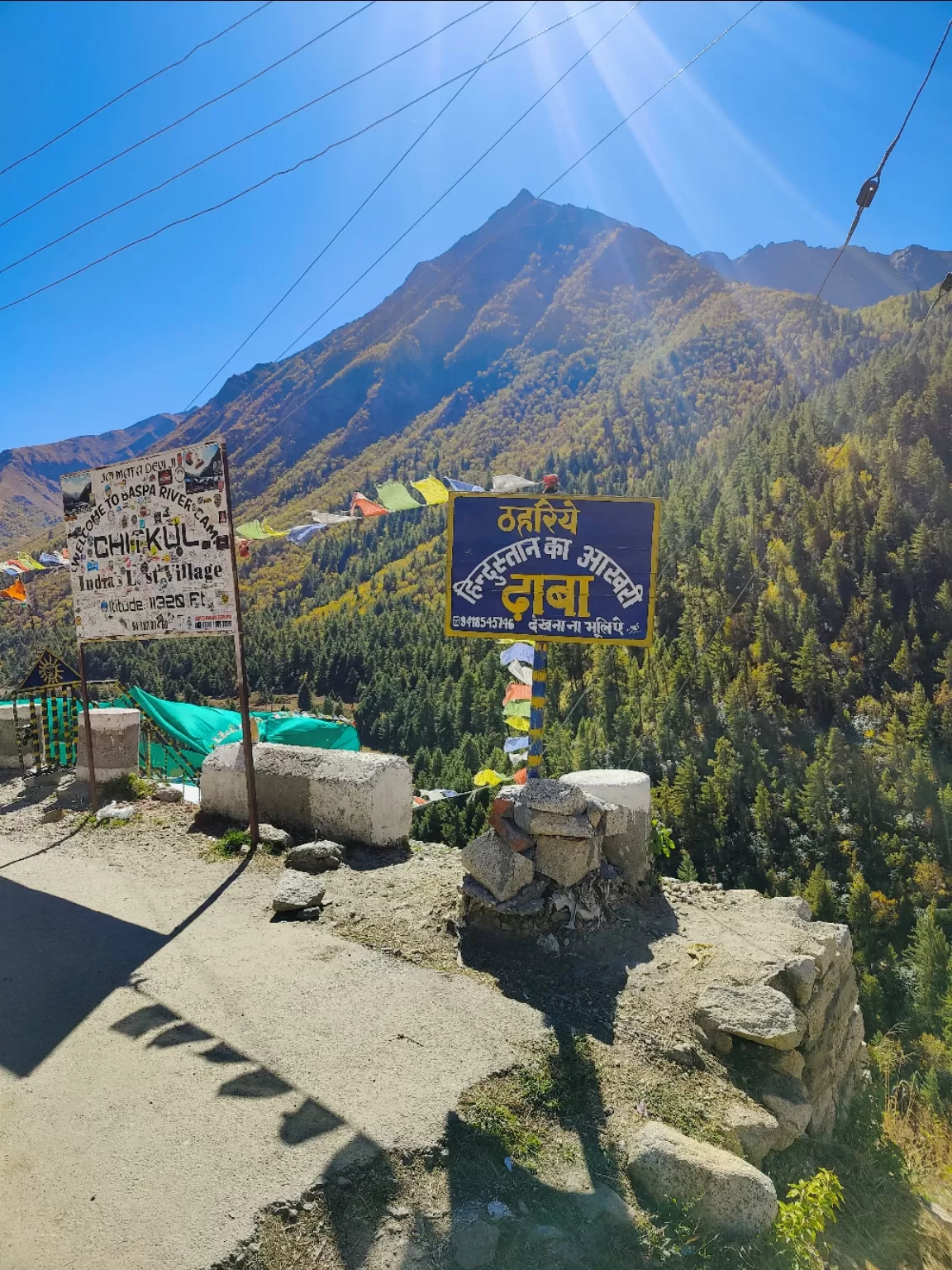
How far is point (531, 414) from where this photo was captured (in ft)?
605

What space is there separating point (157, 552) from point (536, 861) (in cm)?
509

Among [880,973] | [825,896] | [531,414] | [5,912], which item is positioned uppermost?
[531,414]

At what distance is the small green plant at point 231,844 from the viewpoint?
24.5 ft

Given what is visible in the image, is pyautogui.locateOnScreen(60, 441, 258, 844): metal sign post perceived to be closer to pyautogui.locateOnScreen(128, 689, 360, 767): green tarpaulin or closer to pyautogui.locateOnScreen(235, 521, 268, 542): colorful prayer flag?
pyautogui.locateOnScreen(235, 521, 268, 542): colorful prayer flag

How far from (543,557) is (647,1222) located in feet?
14.0

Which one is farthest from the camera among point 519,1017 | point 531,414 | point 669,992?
point 531,414

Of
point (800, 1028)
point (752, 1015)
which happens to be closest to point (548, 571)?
point (752, 1015)

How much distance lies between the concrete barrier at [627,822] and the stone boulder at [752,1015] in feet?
5.06

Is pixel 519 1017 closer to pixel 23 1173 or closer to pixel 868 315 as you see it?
pixel 23 1173

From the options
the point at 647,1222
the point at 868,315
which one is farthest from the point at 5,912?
the point at 868,315

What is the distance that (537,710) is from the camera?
20.4 feet

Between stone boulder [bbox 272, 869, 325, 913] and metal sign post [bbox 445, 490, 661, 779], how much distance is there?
80.9 inches

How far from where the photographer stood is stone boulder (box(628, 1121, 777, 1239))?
3494 mm

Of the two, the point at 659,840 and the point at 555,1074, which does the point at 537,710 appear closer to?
the point at 659,840
